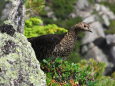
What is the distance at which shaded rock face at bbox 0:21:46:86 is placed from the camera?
5.33 meters

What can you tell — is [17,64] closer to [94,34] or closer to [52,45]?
[52,45]

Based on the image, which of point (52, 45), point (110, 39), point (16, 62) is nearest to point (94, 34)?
point (110, 39)

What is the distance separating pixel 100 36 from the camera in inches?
977

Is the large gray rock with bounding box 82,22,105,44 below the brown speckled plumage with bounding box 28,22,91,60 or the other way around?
the other way around

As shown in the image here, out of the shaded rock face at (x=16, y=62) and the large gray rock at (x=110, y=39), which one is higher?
the large gray rock at (x=110, y=39)

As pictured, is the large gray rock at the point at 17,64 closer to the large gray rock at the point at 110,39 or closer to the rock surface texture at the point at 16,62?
the rock surface texture at the point at 16,62

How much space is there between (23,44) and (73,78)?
1.91 meters

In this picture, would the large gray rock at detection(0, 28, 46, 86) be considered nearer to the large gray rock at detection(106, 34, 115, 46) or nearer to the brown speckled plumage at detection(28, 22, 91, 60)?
the brown speckled plumage at detection(28, 22, 91, 60)

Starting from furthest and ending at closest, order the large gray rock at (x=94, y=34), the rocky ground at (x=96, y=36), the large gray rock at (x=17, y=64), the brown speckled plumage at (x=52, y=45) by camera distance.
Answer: the large gray rock at (x=94, y=34) → the rocky ground at (x=96, y=36) → the brown speckled plumage at (x=52, y=45) → the large gray rock at (x=17, y=64)

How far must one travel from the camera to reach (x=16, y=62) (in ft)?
18.1

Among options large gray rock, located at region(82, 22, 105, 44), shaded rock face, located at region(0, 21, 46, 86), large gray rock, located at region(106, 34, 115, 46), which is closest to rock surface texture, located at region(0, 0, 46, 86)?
shaded rock face, located at region(0, 21, 46, 86)

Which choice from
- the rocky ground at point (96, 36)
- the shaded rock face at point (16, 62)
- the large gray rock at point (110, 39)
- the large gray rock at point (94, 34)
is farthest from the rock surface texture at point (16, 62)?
the large gray rock at point (110, 39)

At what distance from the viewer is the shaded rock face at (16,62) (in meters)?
5.33

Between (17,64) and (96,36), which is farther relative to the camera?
(96,36)
